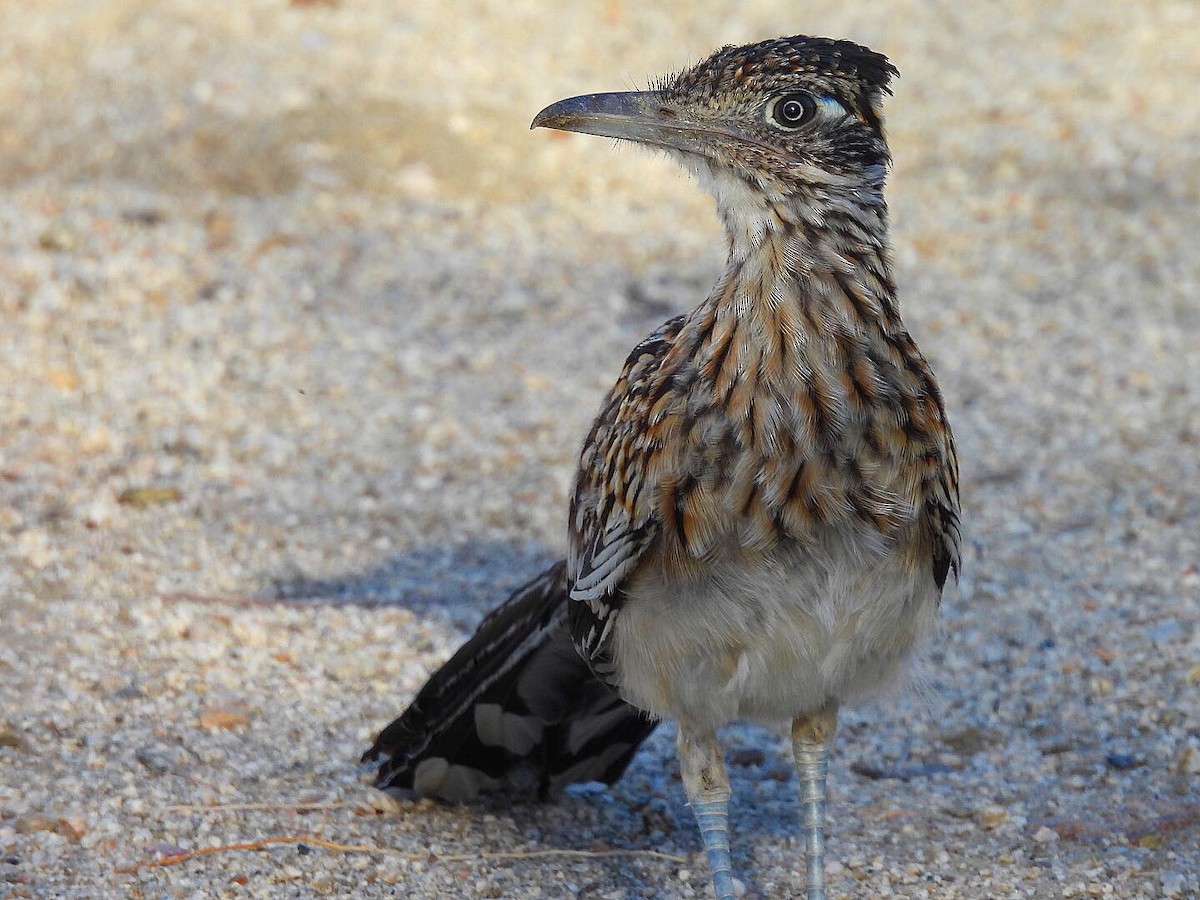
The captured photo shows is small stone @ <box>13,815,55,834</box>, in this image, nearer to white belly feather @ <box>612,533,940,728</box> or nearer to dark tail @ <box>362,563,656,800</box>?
dark tail @ <box>362,563,656,800</box>

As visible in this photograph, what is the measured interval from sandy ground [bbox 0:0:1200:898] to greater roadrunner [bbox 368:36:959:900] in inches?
29.3

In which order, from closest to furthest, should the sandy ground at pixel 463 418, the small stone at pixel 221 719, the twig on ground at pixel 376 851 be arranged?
1. the twig on ground at pixel 376 851
2. the sandy ground at pixel 463 418
3. the small stone at pixel 221 719

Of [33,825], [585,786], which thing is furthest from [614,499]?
[33,825]

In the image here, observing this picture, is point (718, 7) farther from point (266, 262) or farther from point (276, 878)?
point (276, 878)

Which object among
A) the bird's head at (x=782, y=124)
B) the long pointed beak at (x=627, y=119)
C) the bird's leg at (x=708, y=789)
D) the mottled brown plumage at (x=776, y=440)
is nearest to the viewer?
the mottled brown plumage at (x=776, y=440)

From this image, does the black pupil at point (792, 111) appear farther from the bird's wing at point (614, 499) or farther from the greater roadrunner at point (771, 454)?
the bird's wing at point (614, 499)

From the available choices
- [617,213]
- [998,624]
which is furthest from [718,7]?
[998,624]

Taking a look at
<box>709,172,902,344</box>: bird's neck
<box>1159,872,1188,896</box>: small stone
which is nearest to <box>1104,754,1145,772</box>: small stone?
<box>1159,872,1188,896</box>: small stone

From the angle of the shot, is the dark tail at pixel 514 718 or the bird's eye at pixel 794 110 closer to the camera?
the bird's eye at pixel 794 110

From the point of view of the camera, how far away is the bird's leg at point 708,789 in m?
4.23

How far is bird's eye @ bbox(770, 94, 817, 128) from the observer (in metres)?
3.92

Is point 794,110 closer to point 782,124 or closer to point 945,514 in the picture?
point 782,124

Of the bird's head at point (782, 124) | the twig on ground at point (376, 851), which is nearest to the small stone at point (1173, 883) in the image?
the twig on ground at point (376, 851)

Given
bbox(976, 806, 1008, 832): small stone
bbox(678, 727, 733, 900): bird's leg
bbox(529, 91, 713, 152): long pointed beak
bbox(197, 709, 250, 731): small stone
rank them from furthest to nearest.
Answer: bbox(197, 709, 250, 731): small stone < bbox(976, 806, 1008, 832): small stone < bbox(678, 727, 733, 900): bird's leg < bbox(529, 91, 713, 152): long pointed beak
